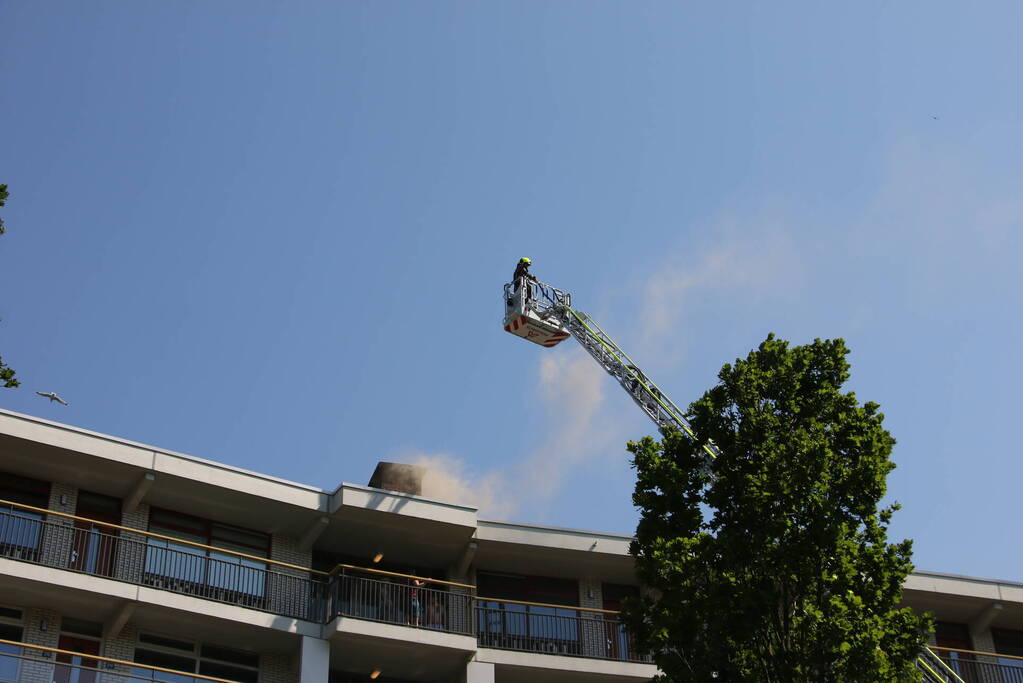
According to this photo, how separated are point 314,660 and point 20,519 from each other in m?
7.01

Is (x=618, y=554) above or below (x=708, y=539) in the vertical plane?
above

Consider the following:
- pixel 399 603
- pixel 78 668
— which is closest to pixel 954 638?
pixel 399 603

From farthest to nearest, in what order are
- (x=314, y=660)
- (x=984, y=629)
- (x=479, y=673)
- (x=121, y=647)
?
(x=984, y=629), (x=479, y=673), (x=314, y=660), (x=121, y=647)

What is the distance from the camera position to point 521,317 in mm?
39062

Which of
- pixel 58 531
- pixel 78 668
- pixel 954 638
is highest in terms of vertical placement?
pixel 58 531

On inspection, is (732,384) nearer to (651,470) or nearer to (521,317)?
(651,470)

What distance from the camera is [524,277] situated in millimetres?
39531

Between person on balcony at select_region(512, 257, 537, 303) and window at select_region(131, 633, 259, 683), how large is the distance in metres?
13.4

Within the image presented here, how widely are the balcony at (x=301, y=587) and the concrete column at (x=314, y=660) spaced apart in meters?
0.53

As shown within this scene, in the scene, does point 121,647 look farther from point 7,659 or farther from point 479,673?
point 479,673

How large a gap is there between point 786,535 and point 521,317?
51.4ft

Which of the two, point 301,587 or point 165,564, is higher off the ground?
point 165,564

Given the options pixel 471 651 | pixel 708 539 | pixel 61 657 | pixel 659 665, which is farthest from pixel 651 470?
pixel 61 657

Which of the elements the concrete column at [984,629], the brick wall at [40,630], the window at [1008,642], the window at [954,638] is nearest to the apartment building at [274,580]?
the brick wall at [40,630]
